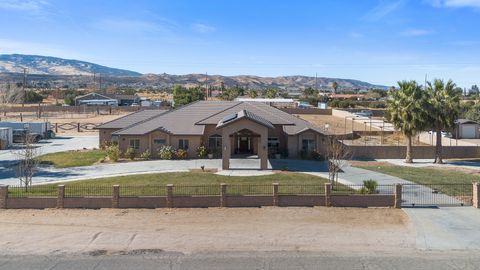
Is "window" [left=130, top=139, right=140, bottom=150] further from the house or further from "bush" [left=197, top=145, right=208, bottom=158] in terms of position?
"bush" [left=197, top=145, right=208, bottom=158]

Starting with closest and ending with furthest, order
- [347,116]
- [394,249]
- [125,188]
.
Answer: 1. [394,249]
2. [125,188]
3. [347,116]

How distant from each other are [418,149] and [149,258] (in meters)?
39.0

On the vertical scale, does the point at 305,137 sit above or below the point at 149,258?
above

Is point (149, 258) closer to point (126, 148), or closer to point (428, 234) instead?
point (428, 234)

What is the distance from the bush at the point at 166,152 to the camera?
158ft

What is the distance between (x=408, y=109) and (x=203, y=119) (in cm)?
2008

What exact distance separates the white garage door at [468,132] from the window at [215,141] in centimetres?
3707

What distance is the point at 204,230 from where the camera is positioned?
24078mm

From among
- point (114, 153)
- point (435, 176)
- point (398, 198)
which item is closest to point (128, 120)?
point (114, 153)

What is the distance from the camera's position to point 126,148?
163 feet

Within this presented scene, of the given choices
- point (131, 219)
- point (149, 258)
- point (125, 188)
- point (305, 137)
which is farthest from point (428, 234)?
point (305, 137)

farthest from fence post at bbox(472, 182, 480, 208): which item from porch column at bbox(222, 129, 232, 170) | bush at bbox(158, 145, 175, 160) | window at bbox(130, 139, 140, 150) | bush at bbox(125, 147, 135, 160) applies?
window at bbox(130, 139, 140, 150)

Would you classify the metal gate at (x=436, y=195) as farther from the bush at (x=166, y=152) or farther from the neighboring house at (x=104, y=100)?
the neighboring house at (x=104, y=100)

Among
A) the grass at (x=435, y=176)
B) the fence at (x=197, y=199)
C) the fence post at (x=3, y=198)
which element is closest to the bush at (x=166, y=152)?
the grass at (x=435, y=176)
